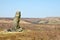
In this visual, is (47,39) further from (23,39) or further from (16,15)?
(16,15)

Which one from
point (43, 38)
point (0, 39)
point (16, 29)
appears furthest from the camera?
point (16, 29)

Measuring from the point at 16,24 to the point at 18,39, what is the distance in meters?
12.2

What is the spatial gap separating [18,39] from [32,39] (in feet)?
4.74

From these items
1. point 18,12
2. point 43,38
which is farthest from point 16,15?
point 43,38

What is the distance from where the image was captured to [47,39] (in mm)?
19375

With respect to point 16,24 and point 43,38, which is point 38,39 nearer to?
point 43,38

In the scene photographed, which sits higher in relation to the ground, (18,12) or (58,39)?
(18,12)

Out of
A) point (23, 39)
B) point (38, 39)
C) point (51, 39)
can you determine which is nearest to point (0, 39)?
point (23, 39)

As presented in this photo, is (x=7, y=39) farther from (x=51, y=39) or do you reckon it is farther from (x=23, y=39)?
(x=51, y=39)

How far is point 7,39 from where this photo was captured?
61.5 feet

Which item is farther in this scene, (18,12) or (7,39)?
(18,12)

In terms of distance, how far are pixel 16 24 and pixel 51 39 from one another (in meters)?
11.8

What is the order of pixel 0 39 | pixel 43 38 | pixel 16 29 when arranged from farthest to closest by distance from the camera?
pixel 16 29 → pixel 43 38 → pixel 0 39

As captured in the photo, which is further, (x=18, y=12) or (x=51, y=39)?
(x=18, y=12)
